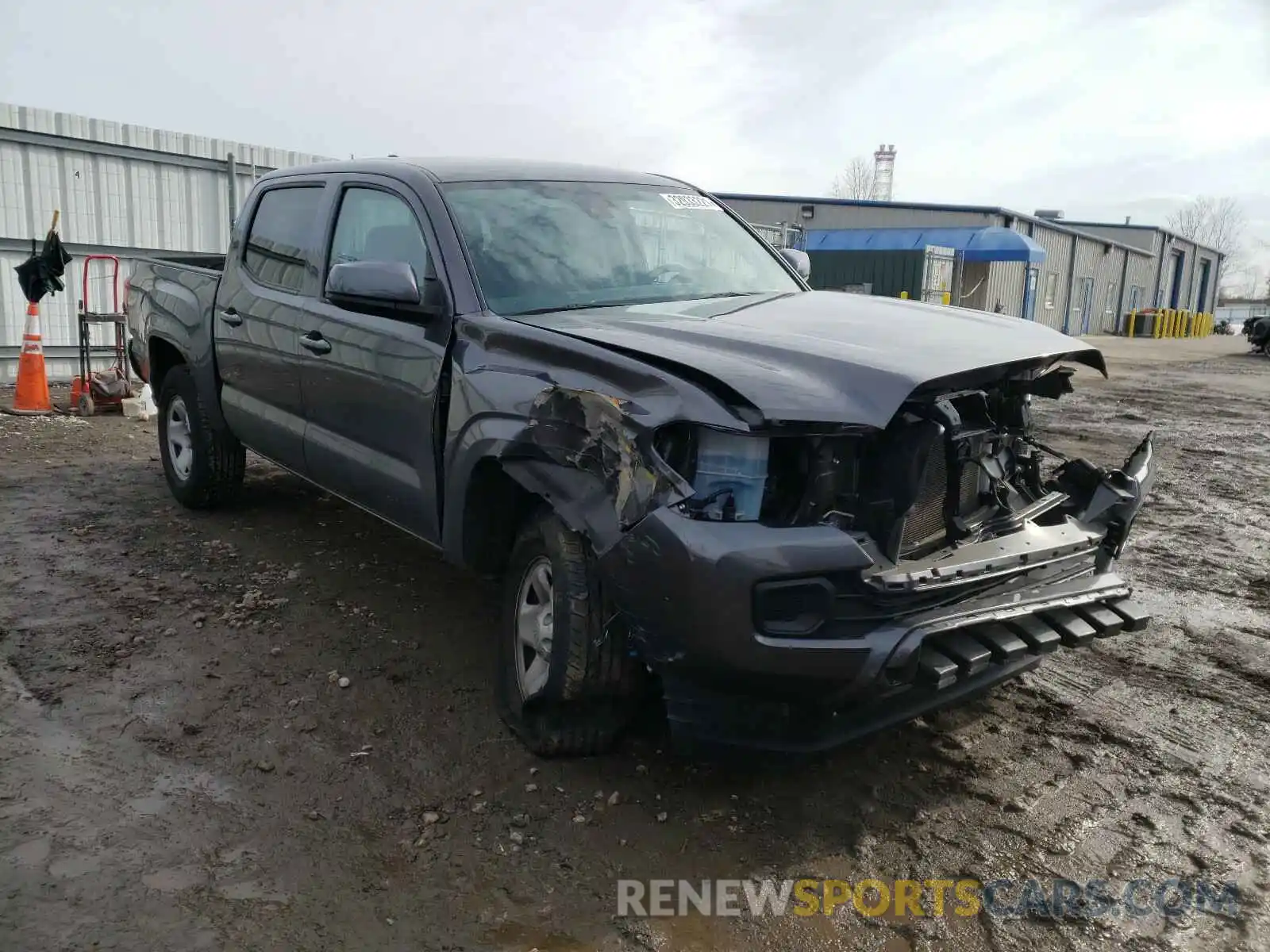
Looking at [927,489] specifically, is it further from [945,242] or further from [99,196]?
[945,242]

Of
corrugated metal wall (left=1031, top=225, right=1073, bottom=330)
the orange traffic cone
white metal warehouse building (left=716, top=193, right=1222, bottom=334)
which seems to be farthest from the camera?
corrugated metal wall (left=1031, top=225, right=1073, bottom=330)

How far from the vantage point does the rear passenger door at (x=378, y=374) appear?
3.69m

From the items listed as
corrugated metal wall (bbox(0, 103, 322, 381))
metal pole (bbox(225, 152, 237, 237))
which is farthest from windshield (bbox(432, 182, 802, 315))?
metal pole (bbox(225, 152, 237, 237))

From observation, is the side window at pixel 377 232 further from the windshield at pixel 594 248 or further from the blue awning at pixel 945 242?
the blue awning at pixel 945 242

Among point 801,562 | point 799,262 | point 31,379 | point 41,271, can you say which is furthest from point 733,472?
point 41,271

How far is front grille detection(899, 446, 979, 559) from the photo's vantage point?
2975 millimetres

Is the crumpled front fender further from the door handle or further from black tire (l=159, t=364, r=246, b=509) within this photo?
black tire (l=159, t=364, r=246, b=509)

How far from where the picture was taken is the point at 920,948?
2473mm

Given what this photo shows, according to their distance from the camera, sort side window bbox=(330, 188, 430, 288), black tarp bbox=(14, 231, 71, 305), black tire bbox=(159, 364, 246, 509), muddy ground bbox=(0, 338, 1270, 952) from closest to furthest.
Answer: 1. muddy ground bbox=(0, 338, 1270, 952)
2. side window bbox=(330, 188, 430, 288)
3. black tire bbox=(159, 364, 246, 509)
4. black tarp bbox=(14, 231, 71, 305)

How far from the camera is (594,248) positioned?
399 centimetres

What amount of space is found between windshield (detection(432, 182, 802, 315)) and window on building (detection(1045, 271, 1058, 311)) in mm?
33871

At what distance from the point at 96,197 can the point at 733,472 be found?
10.9 m

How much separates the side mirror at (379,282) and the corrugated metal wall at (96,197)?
8.74 meters

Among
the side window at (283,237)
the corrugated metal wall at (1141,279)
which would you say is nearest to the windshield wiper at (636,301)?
the side window at (283,237)
